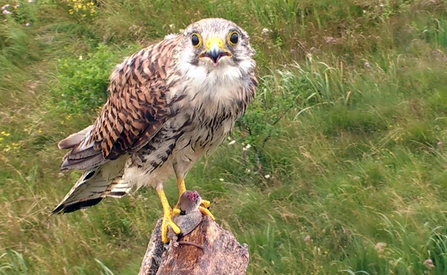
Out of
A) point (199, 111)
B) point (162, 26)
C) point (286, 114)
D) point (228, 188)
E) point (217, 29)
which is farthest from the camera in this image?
point (162, 26)

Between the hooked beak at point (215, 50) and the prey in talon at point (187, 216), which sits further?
the prey in talon at point (187, 216)

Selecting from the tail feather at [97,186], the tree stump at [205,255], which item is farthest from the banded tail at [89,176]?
the tree stump at [205,255]

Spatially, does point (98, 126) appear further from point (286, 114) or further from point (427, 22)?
point (427, 22)

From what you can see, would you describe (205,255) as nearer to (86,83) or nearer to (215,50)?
(215,50)

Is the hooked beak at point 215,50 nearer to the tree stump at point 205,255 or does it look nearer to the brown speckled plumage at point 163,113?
the brown speckled plumage at point 163,113

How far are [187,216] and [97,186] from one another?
87cm

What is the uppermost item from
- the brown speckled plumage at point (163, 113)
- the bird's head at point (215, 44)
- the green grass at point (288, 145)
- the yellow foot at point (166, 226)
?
the bird's head at point (215, 44)

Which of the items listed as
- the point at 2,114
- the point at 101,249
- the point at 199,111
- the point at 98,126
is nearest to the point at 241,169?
the point at 101,249

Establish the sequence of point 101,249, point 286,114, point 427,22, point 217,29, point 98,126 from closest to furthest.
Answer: point 217,29 → point 98,126 → point 101,249 → point 286,114 → point 427,22

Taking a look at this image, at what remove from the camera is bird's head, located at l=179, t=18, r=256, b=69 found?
266 cm

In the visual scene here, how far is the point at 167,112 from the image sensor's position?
2984 mm

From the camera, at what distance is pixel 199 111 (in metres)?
2.90

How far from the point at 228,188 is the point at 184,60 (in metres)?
1.94

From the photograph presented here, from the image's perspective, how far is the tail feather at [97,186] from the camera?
358 centimetres
